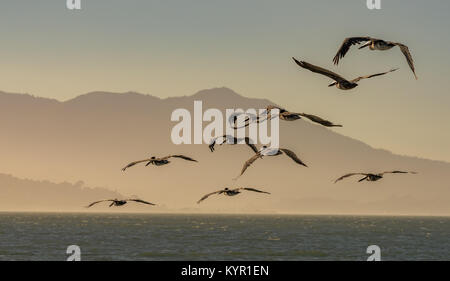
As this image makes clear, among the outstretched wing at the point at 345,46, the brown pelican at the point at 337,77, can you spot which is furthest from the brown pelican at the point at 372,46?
the brown pelican at the point at 337,77

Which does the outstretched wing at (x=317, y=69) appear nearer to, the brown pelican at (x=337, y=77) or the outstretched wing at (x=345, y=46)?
the brown pelican at (x=337, y=77)

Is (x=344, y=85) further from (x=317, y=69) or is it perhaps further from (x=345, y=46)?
(x=317, y=69)

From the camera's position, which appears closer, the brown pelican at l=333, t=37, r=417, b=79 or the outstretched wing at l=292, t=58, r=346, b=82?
→ the outstretched wing at l=292, t=58, r=346, b=82

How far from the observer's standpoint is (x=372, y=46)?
25203 millimetres

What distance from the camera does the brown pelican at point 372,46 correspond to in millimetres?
23703

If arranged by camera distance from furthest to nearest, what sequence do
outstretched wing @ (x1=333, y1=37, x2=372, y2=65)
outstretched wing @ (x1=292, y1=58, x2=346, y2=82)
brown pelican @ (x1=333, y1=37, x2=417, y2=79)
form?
outstretched wing @ (x1=333, y1=37, x2=372, y2=65)
brown pelican @ (x1=333, y1=37, x2=417, y2=79)
outstretched wing @ (x1=292, y1=58, x2=346, y2=82)

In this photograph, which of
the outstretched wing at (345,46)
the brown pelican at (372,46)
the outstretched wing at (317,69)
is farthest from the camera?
the outstretched wing at (345,46)

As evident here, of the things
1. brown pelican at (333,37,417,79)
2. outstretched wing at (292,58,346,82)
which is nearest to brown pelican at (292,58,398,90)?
outstretched wing at (292,58,346,82)

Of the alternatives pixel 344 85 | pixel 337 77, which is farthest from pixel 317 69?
pixel 344 85

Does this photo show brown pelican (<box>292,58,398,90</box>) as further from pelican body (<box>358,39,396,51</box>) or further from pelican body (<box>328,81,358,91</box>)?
pelican body (<box>358,39,396,51</box>)

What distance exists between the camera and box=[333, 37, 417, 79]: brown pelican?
77.8ft
